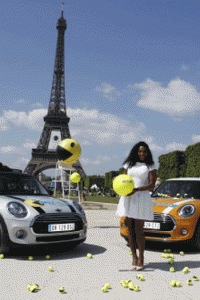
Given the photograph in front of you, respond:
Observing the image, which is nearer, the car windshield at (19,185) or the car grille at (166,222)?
the car grille at (166,222)

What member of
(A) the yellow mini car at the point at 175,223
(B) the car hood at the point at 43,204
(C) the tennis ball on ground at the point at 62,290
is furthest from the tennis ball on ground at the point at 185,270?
(B) the car hood at the point at 43,204

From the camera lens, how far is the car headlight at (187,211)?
5129 millimetres

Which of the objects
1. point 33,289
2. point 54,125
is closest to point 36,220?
point 33,289

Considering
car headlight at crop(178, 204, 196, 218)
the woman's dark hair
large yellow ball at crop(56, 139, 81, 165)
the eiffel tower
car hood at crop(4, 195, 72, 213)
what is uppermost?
the eiffel tower

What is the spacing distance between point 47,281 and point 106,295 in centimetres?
76

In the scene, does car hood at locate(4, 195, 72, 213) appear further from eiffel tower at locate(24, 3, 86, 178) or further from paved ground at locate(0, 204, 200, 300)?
eiffel tower at locate(24, 3, 86, 178)

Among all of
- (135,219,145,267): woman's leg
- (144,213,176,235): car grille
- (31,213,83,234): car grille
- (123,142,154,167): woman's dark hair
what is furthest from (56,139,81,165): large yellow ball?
(135,219,145,267): woman's leg

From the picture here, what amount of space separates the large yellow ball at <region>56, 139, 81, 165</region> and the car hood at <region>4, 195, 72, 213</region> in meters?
3.36

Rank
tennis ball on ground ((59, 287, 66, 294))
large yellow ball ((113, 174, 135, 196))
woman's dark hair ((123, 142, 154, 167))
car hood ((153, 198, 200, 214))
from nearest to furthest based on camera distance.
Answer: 1. tennis ball on ground ((59, 287, 66, 294))
2. large yellow ball ((113, 174, 135, 196))
3. woman's dark hair ((123, 142, 154, 167))
4. car hood ((153, 198, 200, 214))

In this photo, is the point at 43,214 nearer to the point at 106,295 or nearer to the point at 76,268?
the point at 76,268

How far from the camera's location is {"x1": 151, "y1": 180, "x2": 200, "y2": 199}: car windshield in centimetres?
608

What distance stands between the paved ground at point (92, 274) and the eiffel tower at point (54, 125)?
135 feet

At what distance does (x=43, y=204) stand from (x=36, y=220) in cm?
37

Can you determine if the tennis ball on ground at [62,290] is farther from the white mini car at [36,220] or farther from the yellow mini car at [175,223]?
the yellow mini car at [175,223]
